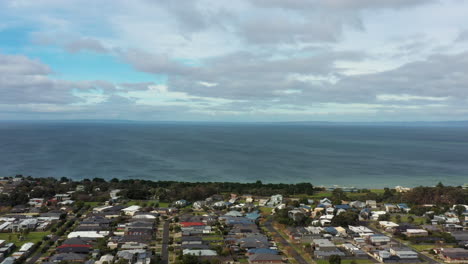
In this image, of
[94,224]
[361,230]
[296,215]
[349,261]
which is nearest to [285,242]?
[296,215]

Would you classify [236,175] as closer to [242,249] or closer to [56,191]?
[56,191]

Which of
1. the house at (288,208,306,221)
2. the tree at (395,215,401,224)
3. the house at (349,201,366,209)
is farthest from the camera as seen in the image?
the house at (349,201,366,209)

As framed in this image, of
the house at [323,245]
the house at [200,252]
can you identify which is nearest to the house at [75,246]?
the house at [200,252]

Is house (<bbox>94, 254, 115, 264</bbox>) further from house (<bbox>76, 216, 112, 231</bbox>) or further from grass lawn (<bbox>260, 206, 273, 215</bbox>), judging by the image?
grass lawn (<bbox>260, 206, 273, 215</bbox>)

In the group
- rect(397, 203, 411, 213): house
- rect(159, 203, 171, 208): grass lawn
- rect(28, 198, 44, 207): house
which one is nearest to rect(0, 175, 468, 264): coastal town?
rect(397, 203, 411, 213): house

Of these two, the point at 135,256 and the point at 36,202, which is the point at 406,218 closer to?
the point at 135,256

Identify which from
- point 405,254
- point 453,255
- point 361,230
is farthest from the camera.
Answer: point 361,230
